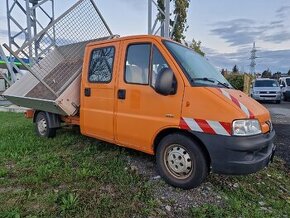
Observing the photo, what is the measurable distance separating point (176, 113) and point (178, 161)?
26.7 inches

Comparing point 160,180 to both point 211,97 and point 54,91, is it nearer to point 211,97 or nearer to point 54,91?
point 211,97

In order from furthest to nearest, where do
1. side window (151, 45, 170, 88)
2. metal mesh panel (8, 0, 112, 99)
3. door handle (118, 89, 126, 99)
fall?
1. metal mesh panel (8, 0, 112, 99)
2. door handle (118, 89, 126, 99)
3. side window (151, 45, 170, 88)

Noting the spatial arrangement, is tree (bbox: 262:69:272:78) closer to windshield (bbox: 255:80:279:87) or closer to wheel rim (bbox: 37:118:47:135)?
windshield (bbox: 255:80:279:87)

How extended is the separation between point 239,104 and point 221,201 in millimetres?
1305

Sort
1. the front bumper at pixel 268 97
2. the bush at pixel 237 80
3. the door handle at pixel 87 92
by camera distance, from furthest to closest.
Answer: the bush at pixel 237 80 → the front bumper at pixel 268 97 → the door handle at pixel 87 92

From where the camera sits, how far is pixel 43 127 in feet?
22.2

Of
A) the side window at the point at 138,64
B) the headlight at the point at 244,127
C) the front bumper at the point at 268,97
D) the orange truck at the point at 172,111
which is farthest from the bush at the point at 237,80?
the headlight at the point at 244,127

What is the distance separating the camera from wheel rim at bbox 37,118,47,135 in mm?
6705

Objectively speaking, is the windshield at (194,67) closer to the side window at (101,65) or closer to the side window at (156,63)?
the side window at (156,63)

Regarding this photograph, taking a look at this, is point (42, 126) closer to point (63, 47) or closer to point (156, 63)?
point (63, 47)

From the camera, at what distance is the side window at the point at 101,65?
4.88 meters

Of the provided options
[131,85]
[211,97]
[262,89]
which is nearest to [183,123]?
[211,97]

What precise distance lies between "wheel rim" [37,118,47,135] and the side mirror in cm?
386

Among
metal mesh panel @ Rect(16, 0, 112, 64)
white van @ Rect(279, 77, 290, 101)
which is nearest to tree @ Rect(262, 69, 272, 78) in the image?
white van @ Rect(279, 77, 290, 101)
